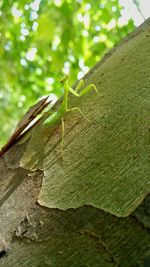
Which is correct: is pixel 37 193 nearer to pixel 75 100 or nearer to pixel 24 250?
pixel 24 250

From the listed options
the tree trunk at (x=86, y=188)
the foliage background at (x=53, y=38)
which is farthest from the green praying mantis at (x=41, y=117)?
the foliage background at (x=53, y=38)

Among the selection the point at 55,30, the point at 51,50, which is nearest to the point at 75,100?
the point at 55,30

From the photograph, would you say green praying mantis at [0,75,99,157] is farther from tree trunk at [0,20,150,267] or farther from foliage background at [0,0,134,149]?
foliage background at [0,0,134,149]

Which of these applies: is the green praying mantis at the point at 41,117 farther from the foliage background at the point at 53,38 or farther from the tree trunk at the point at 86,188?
the foliage background at the point at 53,38

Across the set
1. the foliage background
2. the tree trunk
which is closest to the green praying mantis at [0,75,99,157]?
the tree trunk

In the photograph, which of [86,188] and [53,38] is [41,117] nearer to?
[86,188]
